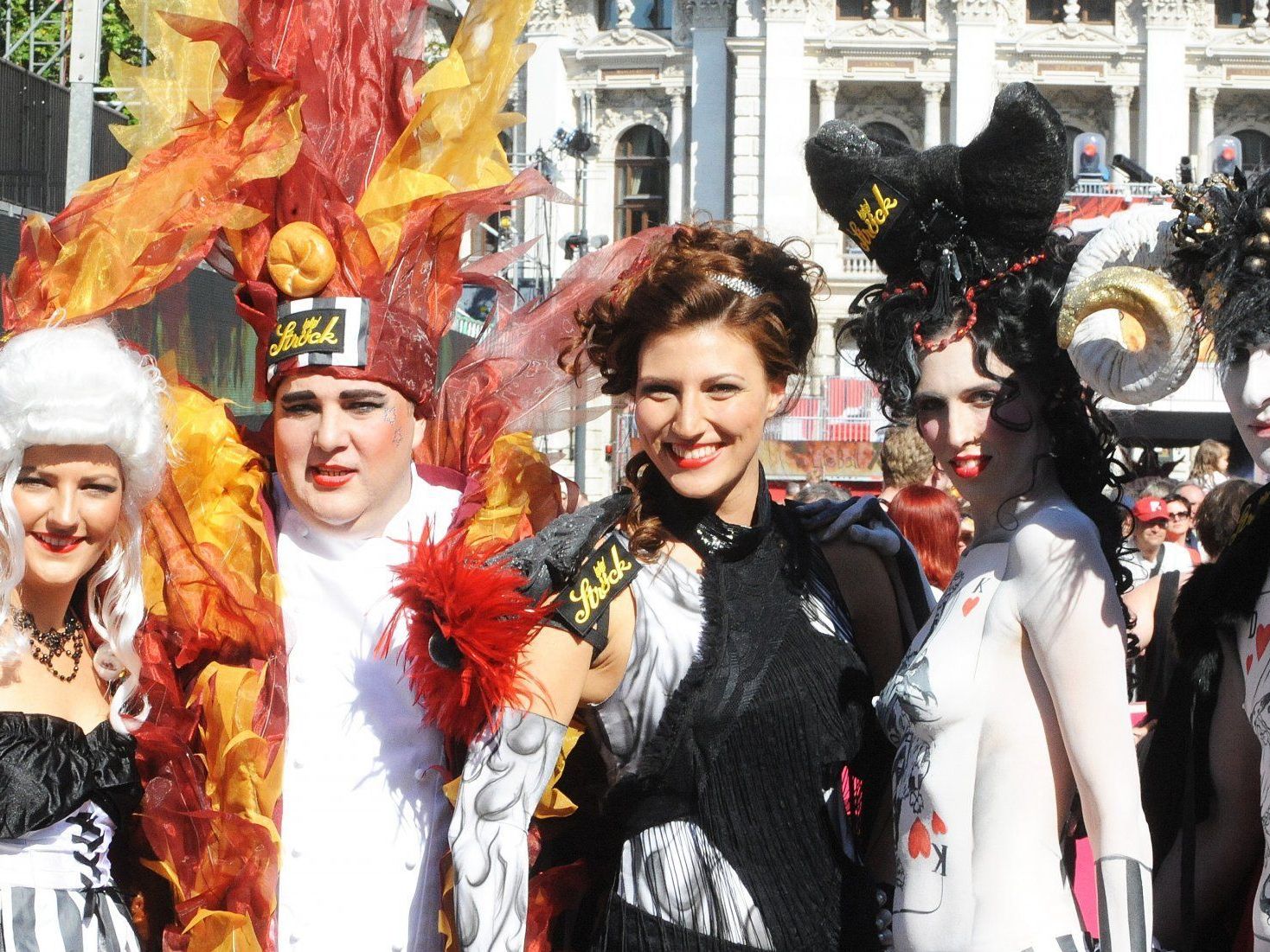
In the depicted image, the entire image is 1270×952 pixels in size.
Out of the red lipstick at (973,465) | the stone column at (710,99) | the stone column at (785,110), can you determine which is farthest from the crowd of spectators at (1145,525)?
the stone column at (710,99)

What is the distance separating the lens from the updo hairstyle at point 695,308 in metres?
2.62

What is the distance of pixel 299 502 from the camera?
113 inches

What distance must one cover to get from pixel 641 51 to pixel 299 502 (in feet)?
97.7

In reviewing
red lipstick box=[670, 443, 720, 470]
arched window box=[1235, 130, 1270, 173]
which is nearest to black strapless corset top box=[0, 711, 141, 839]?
red lipstick box=[670, 443, 720, 470]

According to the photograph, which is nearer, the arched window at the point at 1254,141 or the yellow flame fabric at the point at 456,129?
the yellow flame fabric at the point at 456,129

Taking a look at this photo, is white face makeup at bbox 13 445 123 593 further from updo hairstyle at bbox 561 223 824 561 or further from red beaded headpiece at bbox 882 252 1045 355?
red beaded headpiece at bbox 882 252 1045 355

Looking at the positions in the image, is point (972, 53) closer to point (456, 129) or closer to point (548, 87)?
point (548, 87)

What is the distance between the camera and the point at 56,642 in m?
2.64

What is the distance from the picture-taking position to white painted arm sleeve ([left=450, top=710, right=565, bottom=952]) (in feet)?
7.84

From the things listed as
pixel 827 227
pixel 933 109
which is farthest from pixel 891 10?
pixel 827 227

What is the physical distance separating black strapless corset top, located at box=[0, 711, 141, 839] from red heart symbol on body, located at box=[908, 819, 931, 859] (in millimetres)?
1371

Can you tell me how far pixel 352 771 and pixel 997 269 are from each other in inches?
58.3

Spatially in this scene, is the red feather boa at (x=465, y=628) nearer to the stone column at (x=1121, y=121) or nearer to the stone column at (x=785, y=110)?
the stone column at (x=785, y=110)

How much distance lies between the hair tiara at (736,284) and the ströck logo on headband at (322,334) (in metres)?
0.72
